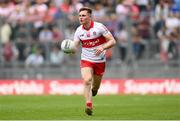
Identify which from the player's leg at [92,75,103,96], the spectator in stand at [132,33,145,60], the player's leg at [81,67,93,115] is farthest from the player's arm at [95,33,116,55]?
the spectator in stand at [132,33,145,60]

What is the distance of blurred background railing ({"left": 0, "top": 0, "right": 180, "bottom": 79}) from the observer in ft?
86.2

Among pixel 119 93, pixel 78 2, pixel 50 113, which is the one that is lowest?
pixel 119 93

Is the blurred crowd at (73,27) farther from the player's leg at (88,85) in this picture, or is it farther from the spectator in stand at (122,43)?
the player's leg at (88,85)

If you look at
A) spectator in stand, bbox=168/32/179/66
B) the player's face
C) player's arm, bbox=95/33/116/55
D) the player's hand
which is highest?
the player's face

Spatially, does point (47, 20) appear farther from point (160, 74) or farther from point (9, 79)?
point (160, 74)

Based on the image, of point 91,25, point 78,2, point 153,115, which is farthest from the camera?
point 78,2

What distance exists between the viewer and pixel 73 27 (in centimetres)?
2719

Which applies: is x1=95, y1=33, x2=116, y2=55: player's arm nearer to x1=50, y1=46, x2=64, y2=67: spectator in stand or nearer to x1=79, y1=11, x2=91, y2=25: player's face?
x1=79, y1=11, x2=91, y2=25: player's face

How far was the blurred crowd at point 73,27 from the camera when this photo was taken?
86.3 ft

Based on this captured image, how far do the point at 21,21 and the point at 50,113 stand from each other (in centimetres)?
1291

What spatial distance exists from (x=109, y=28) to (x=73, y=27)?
1630mm

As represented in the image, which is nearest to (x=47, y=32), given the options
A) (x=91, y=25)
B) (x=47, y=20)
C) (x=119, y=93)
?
(x=47, y=20)

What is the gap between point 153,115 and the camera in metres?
14.4

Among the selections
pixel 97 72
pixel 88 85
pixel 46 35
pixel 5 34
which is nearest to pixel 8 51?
pixel 5 34
